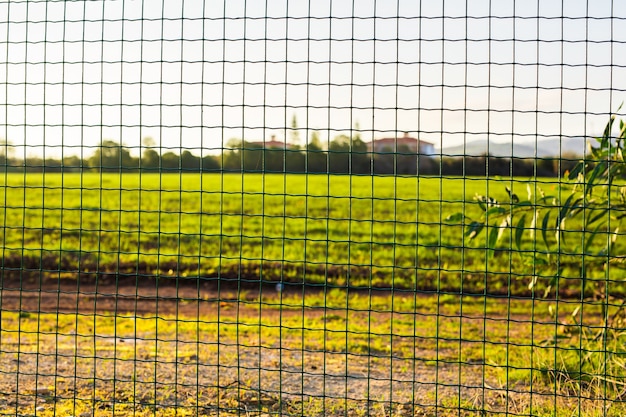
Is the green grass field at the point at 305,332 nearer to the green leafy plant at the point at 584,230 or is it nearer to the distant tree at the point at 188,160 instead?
the green leafy plant at the point at 584,230

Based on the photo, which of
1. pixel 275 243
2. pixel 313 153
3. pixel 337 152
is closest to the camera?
pixel 337 152

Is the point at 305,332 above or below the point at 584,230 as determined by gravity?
below

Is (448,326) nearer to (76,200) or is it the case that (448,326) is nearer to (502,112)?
(502,112)

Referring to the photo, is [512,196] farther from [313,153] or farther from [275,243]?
[275,243]

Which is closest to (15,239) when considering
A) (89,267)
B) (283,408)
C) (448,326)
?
(89,267)

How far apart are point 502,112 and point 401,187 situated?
16.2 metres

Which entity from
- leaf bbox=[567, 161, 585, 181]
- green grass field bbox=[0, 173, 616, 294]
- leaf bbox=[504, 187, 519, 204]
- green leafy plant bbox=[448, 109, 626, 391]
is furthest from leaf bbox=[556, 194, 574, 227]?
green grass field bbox=[0, 173, 616, 294]

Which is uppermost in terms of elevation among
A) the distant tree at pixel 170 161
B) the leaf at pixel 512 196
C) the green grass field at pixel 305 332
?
the distant tree at pixel 170 161

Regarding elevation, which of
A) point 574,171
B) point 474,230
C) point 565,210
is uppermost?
point 574,171

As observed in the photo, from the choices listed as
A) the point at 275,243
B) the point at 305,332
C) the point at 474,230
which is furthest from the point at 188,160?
the point at 275,243

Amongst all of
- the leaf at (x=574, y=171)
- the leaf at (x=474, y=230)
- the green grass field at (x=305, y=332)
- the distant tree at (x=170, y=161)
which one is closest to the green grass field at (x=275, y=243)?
the green grass field at (x=305, y=332)

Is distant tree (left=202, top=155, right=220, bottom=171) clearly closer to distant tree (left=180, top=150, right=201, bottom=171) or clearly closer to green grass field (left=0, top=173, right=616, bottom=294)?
distant tree (left=180, top=150, right=201, bottom=171)

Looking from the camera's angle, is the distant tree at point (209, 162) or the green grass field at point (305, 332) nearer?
the green grass field at point (305, 332)

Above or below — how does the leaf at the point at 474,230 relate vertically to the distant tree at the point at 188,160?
below
